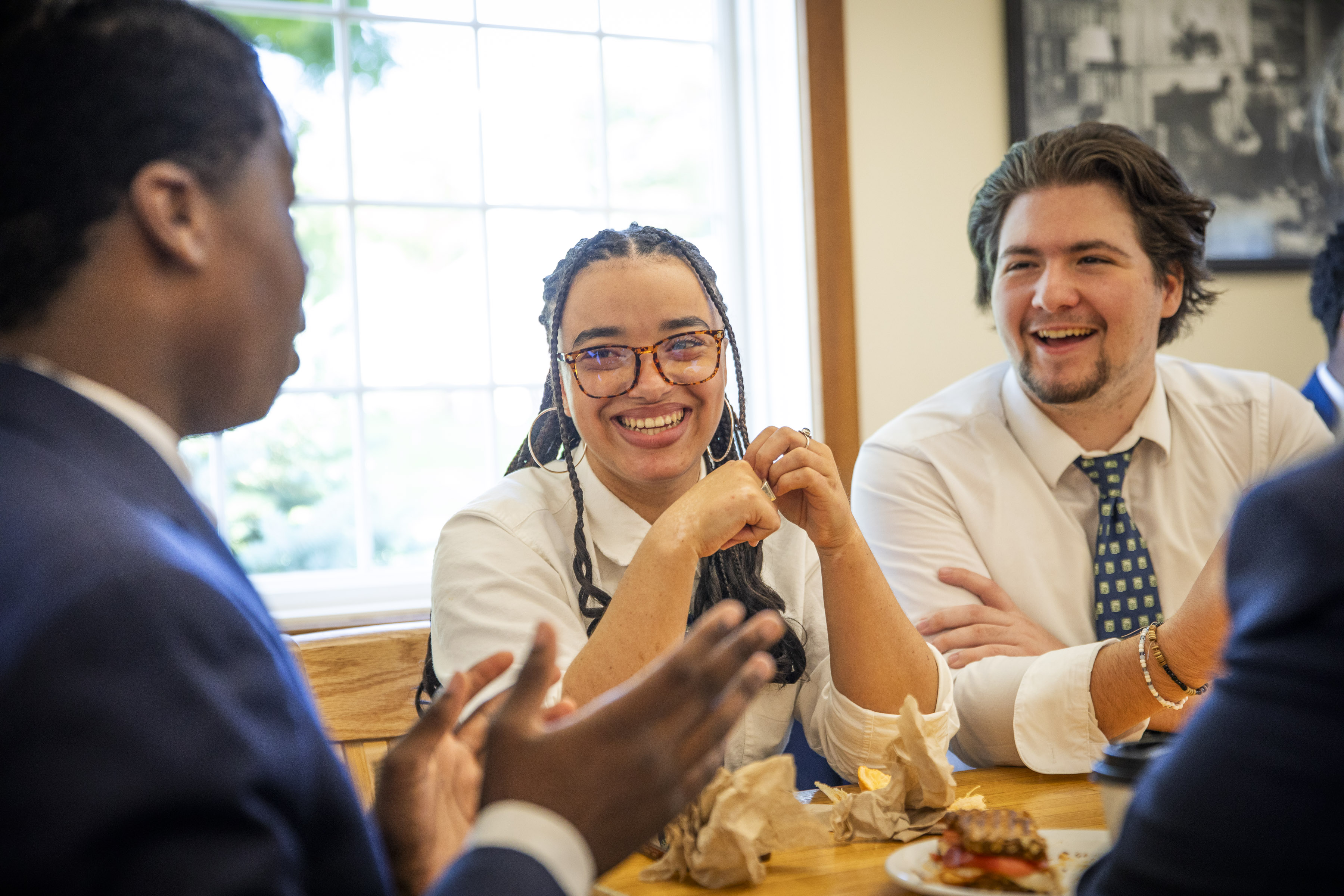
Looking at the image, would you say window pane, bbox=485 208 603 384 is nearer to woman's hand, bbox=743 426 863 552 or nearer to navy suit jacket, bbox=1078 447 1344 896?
woman's hand, bbox=743 426 863 552

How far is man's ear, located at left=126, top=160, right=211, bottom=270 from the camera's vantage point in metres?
0.64

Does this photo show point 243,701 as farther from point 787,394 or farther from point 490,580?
point 787,394

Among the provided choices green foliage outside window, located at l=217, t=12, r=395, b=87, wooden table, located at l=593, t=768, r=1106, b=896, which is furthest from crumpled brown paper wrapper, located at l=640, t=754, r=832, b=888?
green foliage outside window, located at l=217, t=12, r=395, b=87

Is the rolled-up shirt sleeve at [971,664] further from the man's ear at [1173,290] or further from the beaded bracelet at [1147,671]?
the man's ear at [1173,290]

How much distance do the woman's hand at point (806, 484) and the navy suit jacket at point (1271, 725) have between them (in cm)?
87

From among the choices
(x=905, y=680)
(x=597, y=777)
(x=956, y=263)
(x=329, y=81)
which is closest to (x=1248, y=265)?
(x=956, y=263)

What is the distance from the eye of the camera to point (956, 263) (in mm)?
2984

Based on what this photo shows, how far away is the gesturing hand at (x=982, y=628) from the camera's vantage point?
167 cm

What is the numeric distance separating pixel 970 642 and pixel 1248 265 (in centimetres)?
214

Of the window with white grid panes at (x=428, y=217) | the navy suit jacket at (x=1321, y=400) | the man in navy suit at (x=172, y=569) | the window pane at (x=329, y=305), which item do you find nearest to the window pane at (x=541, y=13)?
the window with white grid panes at (x=428, y=217)

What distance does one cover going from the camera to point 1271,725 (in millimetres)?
543

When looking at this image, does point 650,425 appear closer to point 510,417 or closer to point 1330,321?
point 510,417

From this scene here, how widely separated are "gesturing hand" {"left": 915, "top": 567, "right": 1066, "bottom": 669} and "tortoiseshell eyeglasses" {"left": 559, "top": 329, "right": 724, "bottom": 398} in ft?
1.75

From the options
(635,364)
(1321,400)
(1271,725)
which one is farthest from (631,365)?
(1321,400)
